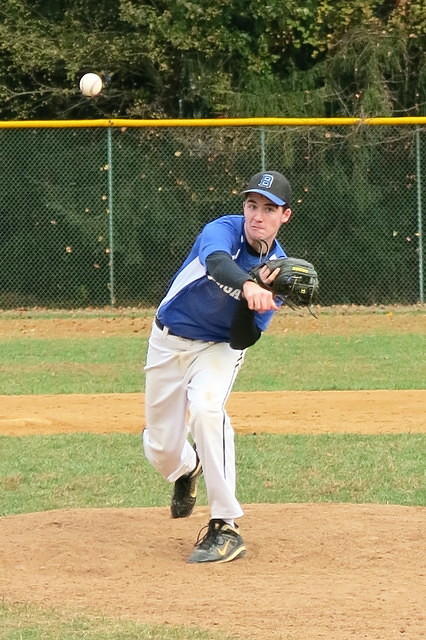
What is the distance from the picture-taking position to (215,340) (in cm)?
575

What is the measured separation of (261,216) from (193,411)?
3.06 ft

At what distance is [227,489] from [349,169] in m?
12.0

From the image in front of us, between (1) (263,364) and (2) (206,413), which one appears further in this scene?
(1) (263,364)

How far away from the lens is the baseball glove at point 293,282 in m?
5.16

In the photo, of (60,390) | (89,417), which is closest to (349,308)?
(60,390)

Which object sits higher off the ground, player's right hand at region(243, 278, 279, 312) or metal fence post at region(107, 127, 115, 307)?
player's right hand at region(243, 278, 279, 312)

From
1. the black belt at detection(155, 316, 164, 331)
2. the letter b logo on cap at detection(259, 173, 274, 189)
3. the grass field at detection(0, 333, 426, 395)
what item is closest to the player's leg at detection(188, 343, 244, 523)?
the black belt at detection(155, 316, 164, 331)

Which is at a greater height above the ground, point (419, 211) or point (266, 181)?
point (266, 181)

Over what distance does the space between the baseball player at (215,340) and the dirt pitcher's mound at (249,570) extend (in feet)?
0.94

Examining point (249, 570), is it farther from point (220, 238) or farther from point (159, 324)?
point (220, 238)

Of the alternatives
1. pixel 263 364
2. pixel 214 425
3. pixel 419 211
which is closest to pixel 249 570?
pixel 214 425

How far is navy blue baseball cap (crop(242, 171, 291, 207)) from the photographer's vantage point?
18.0ft

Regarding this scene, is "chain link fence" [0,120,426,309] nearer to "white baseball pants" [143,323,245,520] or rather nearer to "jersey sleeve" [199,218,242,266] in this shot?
"white baseball pants" [143,323,245,520]

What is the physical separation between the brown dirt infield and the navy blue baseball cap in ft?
5.37
